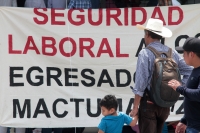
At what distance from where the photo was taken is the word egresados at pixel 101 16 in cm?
756

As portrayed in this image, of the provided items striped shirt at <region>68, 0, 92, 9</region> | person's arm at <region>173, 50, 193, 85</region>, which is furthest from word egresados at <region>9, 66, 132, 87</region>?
person's arm at <region>173, 50, 193, 85</region>

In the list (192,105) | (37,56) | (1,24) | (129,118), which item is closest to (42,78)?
(37,56)

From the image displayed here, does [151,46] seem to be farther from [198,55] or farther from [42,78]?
[42,78]

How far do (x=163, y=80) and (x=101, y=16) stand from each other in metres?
2.10

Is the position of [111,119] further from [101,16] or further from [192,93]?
[101,16]

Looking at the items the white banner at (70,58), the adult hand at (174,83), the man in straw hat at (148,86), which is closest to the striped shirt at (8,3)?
the white banner at (70,58)

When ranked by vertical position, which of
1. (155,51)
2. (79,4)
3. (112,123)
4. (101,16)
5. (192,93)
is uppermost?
(79,4)

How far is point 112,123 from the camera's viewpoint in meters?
5.80

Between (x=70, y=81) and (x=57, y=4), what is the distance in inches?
48.4

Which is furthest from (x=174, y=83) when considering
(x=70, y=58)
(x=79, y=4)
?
(x=79, y=4)

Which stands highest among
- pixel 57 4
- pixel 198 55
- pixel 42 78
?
pixel 57 4

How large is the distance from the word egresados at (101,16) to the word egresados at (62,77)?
64cm

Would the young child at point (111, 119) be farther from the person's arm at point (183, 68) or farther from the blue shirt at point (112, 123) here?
the person's arm at point (183, 68)

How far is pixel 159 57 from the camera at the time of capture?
5.93 metres
